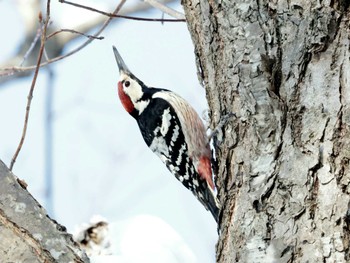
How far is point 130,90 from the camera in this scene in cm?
414

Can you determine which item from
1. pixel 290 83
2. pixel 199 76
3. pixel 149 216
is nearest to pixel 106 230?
pixel 149 216

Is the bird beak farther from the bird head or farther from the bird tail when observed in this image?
the bird tail

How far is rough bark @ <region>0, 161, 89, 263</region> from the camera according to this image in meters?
1.89

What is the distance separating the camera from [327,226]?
2010 millimetres

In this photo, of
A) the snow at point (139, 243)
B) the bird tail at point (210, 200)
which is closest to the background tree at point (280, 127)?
the snow at point (139, 243)

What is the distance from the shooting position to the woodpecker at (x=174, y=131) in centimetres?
353

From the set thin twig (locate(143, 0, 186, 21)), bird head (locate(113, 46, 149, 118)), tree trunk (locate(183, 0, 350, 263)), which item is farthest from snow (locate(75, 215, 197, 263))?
bird head (locate(113, 46, 149, 118))

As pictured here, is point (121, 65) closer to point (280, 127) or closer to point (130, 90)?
point (130, 90)

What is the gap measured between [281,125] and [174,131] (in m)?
1.61

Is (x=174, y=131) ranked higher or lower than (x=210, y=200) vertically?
higher

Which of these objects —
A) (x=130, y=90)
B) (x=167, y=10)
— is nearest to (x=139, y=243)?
(x=167, y=10)

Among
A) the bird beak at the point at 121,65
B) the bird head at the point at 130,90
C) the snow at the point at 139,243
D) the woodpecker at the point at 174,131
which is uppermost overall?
the bird beak at the point at 121,65

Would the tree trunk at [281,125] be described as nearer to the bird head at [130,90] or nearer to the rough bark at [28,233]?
the rough bark at [28,233]

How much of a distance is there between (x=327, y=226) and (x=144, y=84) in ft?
7.66
